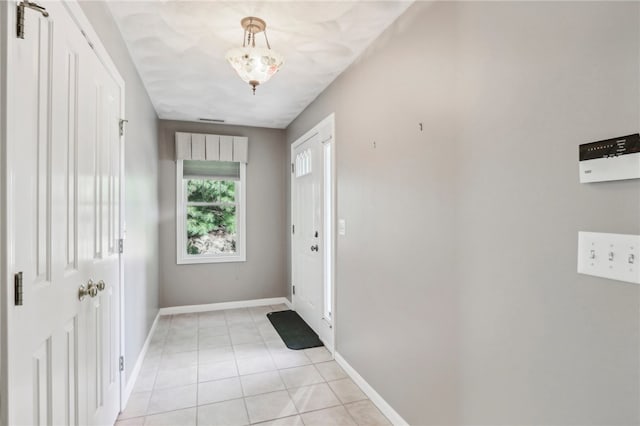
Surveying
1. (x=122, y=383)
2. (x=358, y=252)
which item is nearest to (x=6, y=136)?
(x=122, y=383)

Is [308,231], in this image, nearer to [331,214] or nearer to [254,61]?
[331,214]

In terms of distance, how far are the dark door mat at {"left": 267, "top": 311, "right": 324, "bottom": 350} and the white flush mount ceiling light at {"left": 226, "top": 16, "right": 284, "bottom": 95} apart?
2.55 m

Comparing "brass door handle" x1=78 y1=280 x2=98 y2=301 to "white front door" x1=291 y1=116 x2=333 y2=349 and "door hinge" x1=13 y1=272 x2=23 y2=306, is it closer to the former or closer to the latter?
"door hinge" x1=13 y1=272 x2=23 y2=306

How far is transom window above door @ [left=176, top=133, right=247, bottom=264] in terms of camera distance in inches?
174

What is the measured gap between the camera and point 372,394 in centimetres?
240

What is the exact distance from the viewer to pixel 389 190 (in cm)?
222

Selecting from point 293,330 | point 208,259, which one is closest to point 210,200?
point 208,259

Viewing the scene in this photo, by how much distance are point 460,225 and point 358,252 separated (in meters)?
1.12

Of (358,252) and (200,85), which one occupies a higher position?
(200,85)

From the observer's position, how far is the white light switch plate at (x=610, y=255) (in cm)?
95

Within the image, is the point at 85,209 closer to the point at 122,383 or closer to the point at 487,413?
the point at 122,383

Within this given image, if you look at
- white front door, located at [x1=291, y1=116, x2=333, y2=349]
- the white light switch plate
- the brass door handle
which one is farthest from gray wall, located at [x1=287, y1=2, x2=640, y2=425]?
the brass door handle

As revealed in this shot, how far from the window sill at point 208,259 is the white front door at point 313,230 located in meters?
0.86

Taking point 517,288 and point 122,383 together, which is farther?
point 122,383
